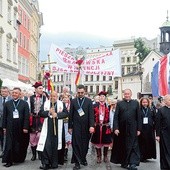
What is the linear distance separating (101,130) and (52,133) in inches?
59.5

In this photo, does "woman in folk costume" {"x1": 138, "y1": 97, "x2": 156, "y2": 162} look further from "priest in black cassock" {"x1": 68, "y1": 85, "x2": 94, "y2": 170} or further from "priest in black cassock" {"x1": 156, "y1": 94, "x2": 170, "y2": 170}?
"priest in black cassock" {"x1": 68, "y1": 85, "x2": 94, "y2": 170}

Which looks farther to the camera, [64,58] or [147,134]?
[64,58]

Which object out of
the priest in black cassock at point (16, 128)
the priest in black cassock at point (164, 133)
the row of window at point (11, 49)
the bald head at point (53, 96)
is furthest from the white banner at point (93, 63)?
the row of window at point (11, 49)

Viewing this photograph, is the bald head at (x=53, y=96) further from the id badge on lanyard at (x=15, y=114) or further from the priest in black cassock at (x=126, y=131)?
the priest in black cassock at (x=126, y=131)

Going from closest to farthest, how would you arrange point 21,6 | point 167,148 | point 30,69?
point 167,148, point 21,6, point 30,69

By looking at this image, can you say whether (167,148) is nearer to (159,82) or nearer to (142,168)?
(142,168)

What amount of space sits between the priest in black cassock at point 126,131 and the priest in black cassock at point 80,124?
0.63 metres

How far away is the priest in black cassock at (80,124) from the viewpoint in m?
10.1

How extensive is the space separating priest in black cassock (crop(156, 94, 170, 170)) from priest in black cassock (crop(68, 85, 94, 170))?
4.99ft

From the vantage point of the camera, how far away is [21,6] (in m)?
46.5

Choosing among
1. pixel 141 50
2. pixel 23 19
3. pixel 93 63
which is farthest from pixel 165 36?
pixel 93 63

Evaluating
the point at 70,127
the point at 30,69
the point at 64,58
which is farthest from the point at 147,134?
the point at 30,69

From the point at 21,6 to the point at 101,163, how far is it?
37682 mm

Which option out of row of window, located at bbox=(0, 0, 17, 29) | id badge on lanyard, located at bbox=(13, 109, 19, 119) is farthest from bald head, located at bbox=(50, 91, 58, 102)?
row of window, located at bbox=(0, 0, 17, 29)
